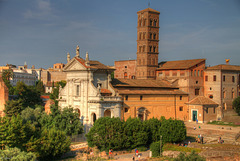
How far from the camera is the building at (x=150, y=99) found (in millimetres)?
49781

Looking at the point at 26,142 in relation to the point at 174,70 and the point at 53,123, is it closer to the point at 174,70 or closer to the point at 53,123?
the point at 53,123

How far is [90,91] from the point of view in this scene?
47.5 metres

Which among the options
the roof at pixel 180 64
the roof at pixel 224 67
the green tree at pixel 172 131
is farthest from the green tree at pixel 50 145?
the roof at pixel 224 67

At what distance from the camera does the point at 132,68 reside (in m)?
71.7

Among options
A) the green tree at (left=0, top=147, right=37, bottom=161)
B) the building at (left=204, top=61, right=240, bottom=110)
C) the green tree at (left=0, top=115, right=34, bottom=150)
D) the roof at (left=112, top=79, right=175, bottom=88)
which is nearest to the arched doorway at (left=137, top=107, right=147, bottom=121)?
the roof at (left=112, top=79, right=175, bottom=88)

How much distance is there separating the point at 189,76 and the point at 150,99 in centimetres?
1051

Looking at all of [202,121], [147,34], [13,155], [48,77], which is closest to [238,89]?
[202,121]

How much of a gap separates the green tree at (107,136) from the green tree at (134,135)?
A: 77cm

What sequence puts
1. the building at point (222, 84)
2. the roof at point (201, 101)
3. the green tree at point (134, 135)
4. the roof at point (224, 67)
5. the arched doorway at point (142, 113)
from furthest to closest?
the roof at point (224, 67) → the building at point (222, 84) → the roof at point (201, 101) → the arched doorway at point (142, 113) → the green tree at point (134, 135)

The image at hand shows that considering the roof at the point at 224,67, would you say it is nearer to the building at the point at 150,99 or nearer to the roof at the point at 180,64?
the roof at the point at 180,64

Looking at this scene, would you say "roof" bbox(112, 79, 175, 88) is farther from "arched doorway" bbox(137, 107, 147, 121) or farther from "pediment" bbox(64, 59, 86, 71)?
"pediment" bbox(64, 59, 86, 71)

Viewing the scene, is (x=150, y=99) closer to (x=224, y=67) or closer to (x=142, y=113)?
(x=142, y=113)

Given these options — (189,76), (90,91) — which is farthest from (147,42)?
(90,91)

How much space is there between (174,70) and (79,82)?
66.7 feet
